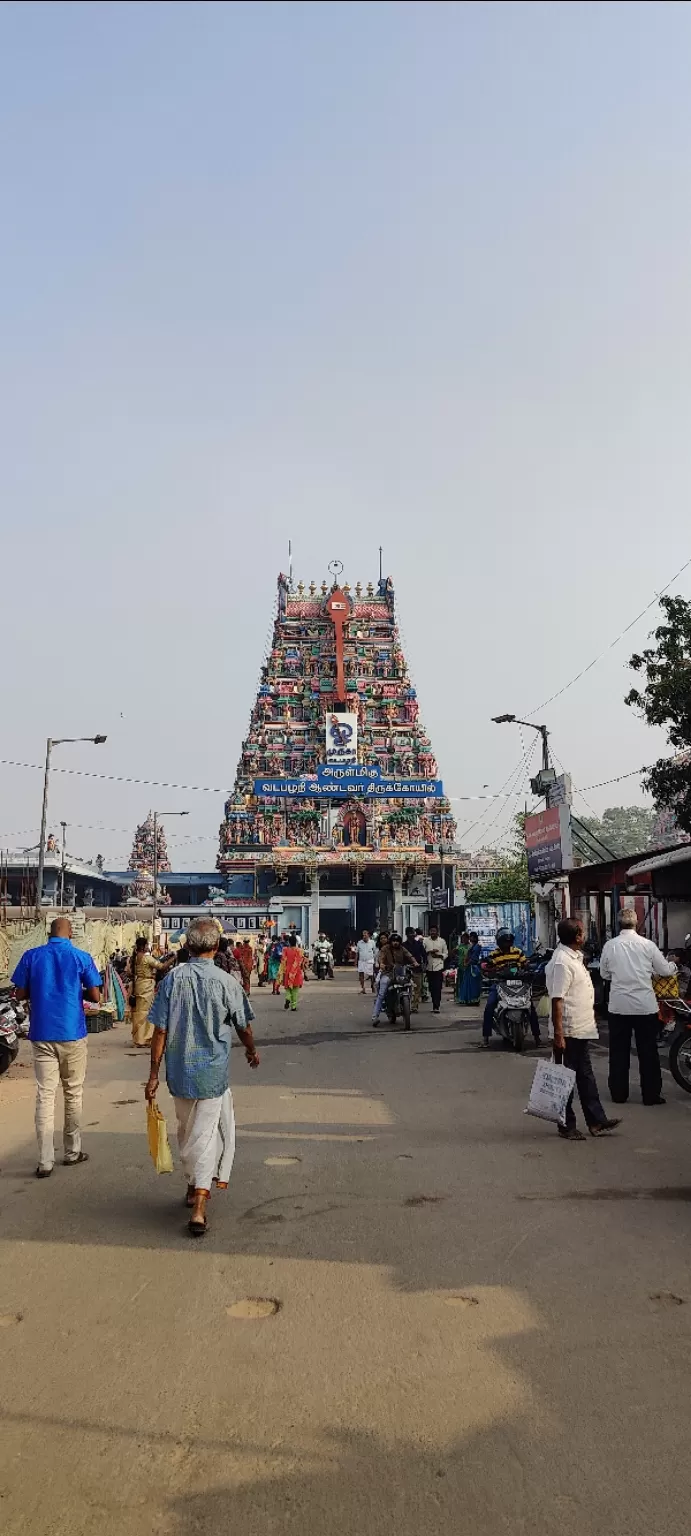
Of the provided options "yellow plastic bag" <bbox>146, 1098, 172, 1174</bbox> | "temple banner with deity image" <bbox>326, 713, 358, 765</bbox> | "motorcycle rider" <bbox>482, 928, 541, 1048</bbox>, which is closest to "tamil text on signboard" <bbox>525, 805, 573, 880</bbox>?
"motorcycle rider" <bbox>482, 928, 541, 1048</bbox>

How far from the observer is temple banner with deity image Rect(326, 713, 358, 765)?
5925 centimetres

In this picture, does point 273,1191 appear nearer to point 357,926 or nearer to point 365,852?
point 365,852

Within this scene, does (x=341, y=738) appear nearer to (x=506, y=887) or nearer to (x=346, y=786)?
(x=346, y=786)

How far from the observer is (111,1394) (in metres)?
3.57

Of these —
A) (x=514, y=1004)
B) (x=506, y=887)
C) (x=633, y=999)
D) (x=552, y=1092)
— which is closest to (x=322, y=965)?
(x=506, y=887)

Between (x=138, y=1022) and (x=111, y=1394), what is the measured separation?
12.2 m

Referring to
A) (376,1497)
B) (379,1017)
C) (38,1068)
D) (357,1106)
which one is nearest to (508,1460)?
(376,1497)

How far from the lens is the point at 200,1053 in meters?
5.73

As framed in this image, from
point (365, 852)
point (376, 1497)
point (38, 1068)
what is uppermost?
point (365, 852)

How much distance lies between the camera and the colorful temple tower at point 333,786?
2235 inches

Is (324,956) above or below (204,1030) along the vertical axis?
above

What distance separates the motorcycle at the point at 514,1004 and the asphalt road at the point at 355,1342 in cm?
635

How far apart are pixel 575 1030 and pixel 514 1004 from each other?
6388mm

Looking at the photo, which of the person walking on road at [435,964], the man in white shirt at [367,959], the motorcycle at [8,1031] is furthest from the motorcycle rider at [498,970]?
the man in white shirt at [367,959]
